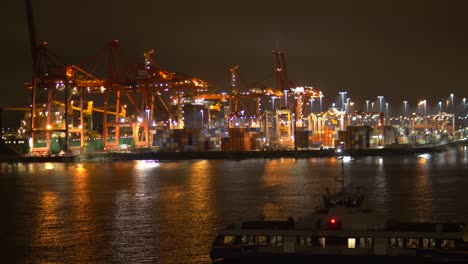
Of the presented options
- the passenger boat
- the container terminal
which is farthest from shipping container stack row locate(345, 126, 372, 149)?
the passenger boat

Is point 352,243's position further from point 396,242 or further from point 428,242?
point 428,242

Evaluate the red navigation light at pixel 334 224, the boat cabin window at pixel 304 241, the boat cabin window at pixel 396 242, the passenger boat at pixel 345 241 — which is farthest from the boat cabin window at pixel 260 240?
the boat cabin window at pixel 396 242

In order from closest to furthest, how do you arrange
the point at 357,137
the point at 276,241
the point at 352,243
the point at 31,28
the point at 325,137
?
the point at 352,243
the point at 276,241
the point at 31,28
the point at 357,137
the point at 325,137

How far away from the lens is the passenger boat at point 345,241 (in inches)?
333

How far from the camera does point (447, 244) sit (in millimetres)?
8500

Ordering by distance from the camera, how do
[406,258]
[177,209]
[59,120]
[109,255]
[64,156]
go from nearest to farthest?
[406,258], [109,255], [177,209], [64,156], [59,120]

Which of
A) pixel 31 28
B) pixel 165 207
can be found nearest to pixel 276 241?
pixel 165 207

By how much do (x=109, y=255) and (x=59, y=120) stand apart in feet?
168

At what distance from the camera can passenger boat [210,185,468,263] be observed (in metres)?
8.45

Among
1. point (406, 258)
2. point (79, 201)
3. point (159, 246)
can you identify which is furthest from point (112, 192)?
point (406, 258)

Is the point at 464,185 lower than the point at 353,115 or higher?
lower

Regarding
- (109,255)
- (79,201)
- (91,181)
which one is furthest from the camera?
(91,181)

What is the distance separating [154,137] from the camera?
57.6 m

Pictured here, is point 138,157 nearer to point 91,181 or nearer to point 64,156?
point 64,156
